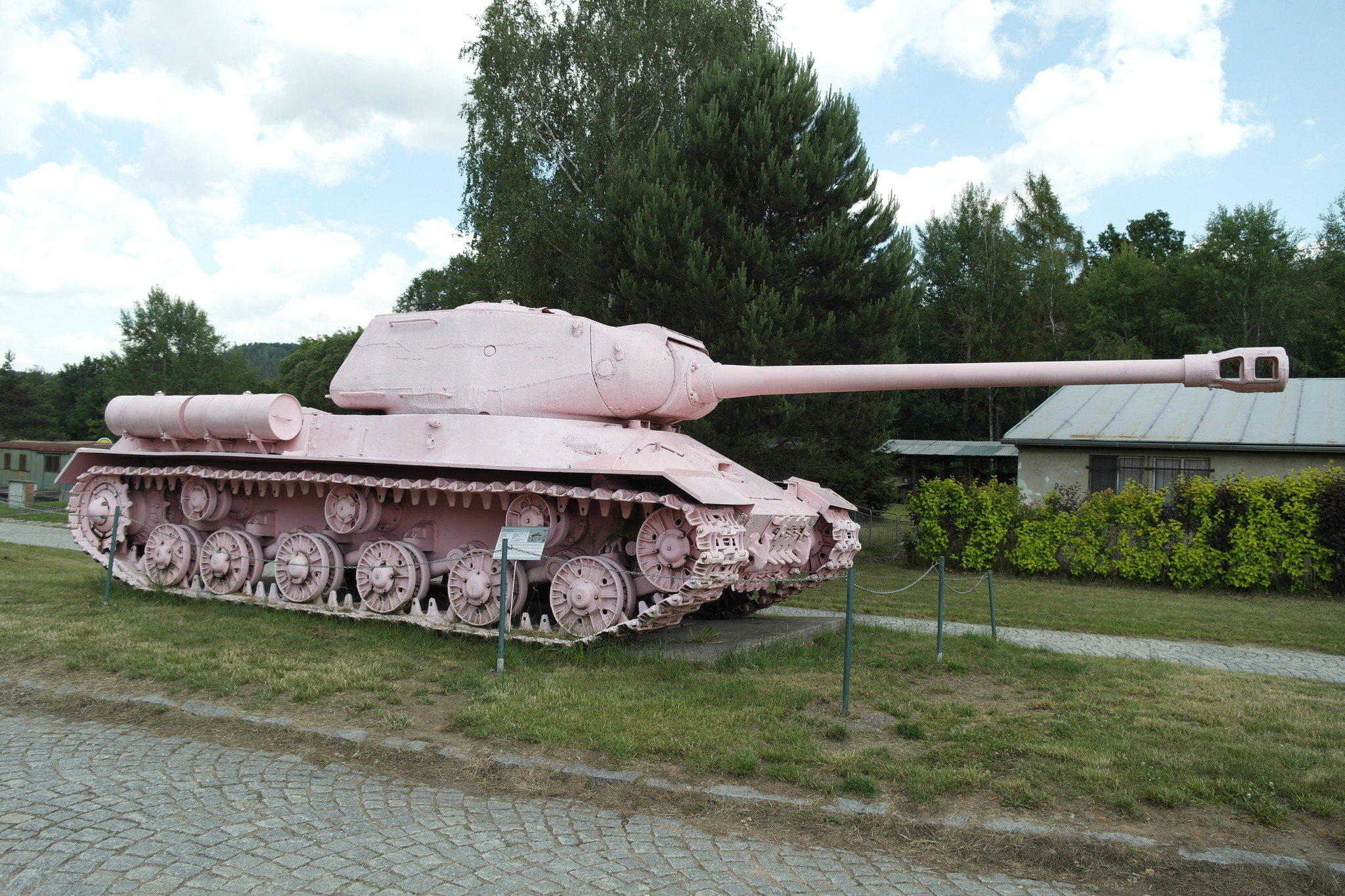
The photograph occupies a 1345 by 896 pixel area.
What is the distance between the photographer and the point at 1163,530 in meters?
15.8

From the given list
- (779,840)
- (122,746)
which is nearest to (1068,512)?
(779,840)

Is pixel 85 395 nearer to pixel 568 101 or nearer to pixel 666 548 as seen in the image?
pixel 568 101

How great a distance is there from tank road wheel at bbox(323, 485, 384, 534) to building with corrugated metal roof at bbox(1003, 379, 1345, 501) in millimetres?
13463

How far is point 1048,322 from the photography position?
38031 mm

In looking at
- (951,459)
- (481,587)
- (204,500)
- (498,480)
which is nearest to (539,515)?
(498,480)

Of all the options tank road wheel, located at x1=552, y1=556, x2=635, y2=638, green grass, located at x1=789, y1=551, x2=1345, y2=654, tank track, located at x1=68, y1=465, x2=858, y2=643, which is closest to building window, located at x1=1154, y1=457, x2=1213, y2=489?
green grass, located at x1=789, y1=551, x2=1345, y2=654

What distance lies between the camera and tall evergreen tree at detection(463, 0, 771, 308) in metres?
20.6

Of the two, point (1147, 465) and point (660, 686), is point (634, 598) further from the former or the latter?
point (1147, 465)

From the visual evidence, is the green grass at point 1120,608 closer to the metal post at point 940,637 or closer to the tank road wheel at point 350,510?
the metal post at point 940,637

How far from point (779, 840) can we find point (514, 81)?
65.9 ft

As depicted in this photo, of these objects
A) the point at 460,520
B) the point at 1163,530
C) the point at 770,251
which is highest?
the point at 770,251

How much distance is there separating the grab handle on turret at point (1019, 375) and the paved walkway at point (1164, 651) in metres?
2.95

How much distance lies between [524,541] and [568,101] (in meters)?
15.5

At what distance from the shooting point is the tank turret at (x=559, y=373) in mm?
9688
